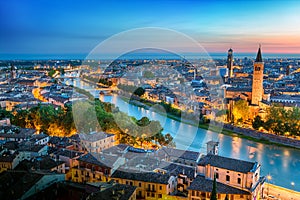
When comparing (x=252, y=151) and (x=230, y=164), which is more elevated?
(x=230, y=164)

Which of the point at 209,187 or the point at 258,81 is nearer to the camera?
the point at 209,187

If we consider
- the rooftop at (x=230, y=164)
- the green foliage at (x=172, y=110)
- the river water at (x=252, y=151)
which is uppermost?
the rooftop at (x=230, y=164)

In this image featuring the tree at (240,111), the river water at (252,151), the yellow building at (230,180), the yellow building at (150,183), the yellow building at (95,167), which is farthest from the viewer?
the tree at (240,111)

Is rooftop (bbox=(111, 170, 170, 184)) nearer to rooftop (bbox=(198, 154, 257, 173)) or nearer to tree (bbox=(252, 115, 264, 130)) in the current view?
rooftop (bbox=(198, 154, 257, 173))

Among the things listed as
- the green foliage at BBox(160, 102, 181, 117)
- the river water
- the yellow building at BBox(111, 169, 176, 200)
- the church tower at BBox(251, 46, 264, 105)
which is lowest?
the river water

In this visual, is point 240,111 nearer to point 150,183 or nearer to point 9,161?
point 150,183

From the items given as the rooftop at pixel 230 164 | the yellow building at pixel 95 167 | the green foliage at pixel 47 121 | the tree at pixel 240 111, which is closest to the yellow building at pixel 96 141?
the yellow building at pixel 95 167

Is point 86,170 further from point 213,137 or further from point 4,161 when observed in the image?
point 213,137

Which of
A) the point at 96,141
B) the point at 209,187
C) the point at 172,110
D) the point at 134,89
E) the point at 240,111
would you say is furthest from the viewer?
the point at 134,89

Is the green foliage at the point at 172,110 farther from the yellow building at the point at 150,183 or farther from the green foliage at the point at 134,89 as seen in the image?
the yellow building at the point at 150,183

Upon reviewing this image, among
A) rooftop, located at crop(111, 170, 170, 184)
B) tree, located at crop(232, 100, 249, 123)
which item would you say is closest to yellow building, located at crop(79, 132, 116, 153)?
rooftop, located at crop(111, 170, 170, 184)

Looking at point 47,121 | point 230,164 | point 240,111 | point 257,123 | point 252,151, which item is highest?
point 230,164

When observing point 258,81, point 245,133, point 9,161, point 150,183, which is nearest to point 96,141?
point 9,161
